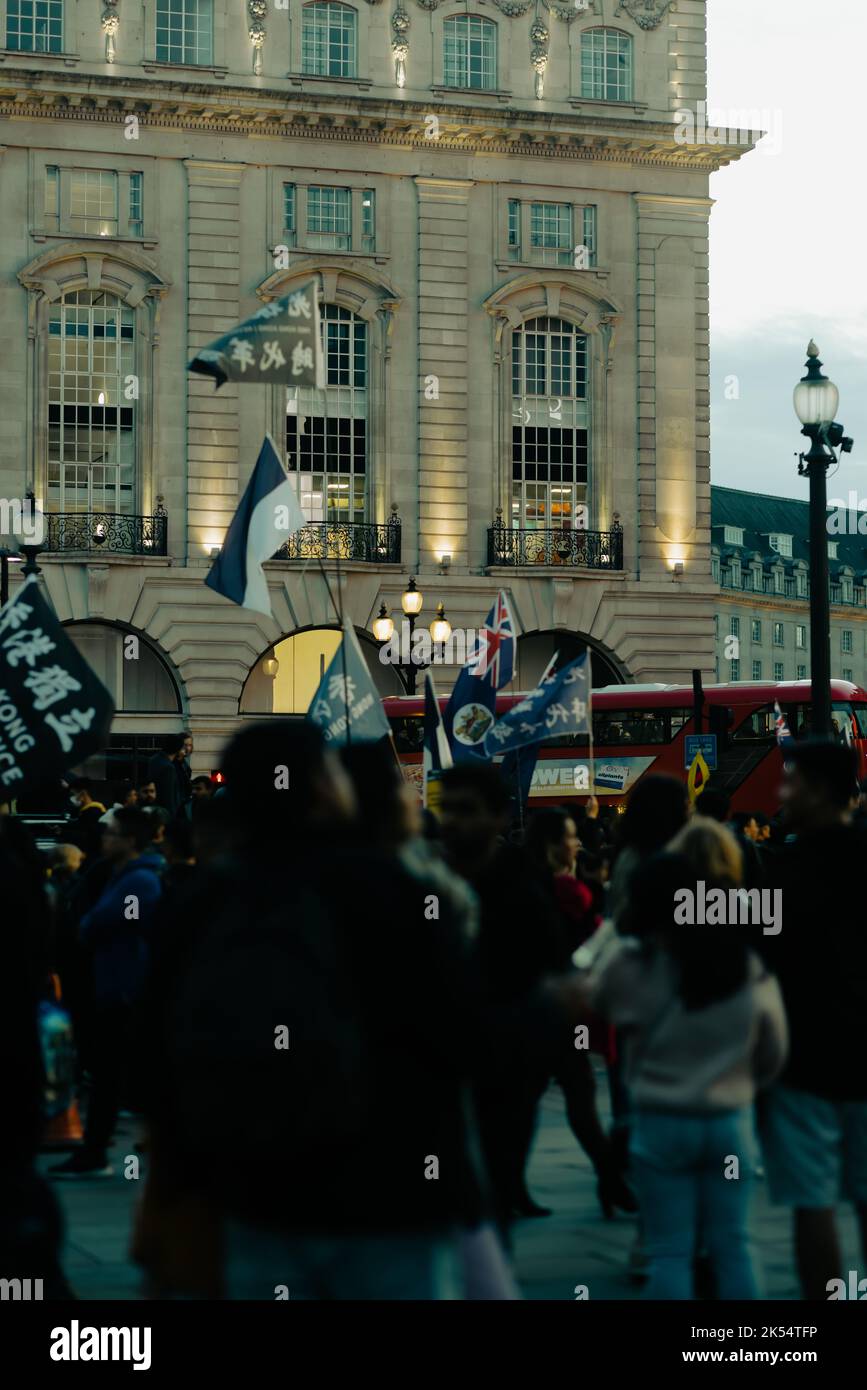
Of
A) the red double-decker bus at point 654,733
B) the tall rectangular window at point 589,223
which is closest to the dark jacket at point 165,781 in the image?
the red double-decker bus at point 654,733

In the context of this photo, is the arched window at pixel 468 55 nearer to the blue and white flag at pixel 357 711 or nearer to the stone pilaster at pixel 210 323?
the stone pilaster at pixel 210 323

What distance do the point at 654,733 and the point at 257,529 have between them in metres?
25.1

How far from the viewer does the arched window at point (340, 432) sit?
155 feet

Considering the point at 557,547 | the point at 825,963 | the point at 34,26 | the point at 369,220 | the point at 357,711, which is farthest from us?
the point at 557,547

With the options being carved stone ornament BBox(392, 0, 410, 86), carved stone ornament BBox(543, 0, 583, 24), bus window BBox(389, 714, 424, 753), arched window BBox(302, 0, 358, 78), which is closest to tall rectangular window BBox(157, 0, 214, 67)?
arched window BBox(302, 0, 358, 78)

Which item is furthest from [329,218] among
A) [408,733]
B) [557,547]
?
[408,733]

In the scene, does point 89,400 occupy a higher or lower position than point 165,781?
higher

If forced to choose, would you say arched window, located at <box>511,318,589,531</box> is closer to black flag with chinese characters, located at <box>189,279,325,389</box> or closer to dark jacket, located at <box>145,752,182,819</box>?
dark jacket, located at <box>145,752,182,819</box>

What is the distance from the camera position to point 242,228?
46.5 m

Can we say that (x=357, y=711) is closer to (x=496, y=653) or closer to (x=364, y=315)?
(x=496, y=653)

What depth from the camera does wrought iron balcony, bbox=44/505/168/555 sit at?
45.6 metres

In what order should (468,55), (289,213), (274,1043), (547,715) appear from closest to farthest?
(274,1043)
(547,715)
(289,213)
(468,55)

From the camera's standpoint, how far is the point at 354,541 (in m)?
47.0
